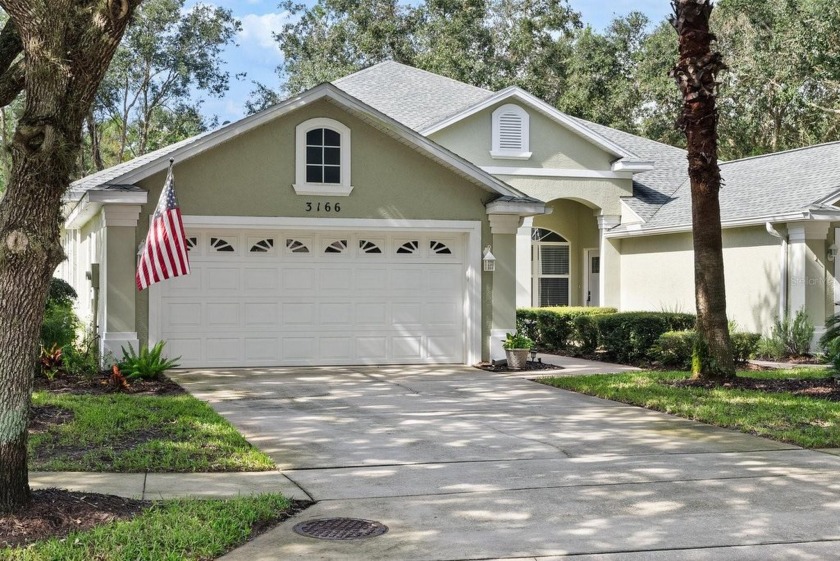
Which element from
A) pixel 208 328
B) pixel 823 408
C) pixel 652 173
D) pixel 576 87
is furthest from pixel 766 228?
pixel 576 87

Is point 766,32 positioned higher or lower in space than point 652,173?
higher

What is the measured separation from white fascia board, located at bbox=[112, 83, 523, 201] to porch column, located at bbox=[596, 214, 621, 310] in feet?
26.7

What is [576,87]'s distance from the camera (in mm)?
37250

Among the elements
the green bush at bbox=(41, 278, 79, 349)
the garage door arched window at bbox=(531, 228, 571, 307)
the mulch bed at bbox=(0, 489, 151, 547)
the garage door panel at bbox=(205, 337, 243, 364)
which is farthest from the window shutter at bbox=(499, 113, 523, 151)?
the mulch bed at bbox=(0, 489, 151, 547)

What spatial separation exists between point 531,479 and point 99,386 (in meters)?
7.47

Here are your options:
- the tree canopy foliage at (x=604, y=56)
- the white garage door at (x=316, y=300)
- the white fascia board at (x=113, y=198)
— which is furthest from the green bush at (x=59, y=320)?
the tree canopy foliage at (x=604, y=56)

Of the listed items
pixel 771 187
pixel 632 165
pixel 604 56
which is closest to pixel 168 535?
pixel 771 187

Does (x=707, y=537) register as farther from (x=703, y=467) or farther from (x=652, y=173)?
(x=652, y=173)

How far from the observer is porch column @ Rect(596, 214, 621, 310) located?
2395 cm

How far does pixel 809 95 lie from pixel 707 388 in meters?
22.9

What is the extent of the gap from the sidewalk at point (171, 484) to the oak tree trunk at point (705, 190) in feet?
25.6

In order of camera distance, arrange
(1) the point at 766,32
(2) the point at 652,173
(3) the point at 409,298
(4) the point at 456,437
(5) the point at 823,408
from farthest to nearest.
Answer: (1) the point at 766,32
(2) the point at 652,173
(3) the point at 409,298
(5) the point at 823,408
(4) the point at 456,437

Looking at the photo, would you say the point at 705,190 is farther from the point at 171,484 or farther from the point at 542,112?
the point at 542,112

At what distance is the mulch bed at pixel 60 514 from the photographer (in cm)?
572
